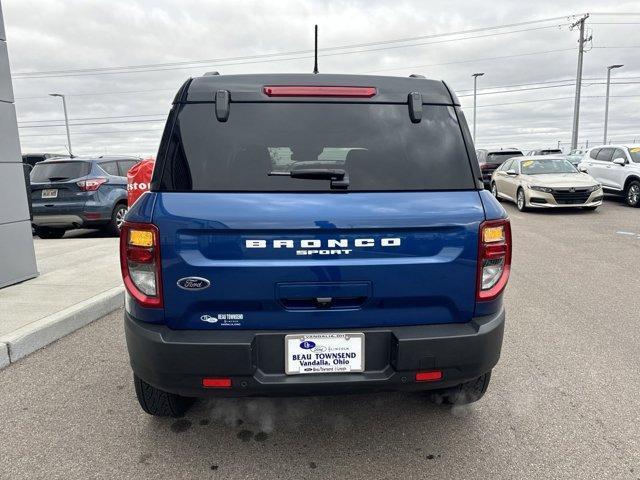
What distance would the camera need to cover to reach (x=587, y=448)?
8.21 ft

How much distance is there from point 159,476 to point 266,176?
1560 millimetres

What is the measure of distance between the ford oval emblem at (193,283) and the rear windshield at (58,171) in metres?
8.27

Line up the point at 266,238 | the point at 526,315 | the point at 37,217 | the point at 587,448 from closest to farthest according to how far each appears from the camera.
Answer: the point at 266,238
the point at 587,448
the point at 526,315
the point at 37,217

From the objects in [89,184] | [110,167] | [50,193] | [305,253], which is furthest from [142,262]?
[110,167]

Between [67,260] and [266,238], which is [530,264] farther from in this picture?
[67,260]

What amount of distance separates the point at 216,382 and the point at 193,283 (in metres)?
0.47

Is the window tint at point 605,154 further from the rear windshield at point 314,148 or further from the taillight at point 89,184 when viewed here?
the rear windshield at point 314,148

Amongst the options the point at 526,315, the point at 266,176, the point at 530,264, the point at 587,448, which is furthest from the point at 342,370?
the point at 530,264

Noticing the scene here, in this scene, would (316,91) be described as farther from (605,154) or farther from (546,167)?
(605,154)

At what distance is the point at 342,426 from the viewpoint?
2.75m

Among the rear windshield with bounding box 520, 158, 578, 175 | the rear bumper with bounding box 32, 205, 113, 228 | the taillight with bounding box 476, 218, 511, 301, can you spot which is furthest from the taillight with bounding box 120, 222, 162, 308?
the rear windshield with bounding box 520, 158, 578, 175

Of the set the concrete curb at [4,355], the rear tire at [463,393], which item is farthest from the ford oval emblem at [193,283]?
the concrete curb at [4,355]

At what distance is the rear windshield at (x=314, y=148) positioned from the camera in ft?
7.29

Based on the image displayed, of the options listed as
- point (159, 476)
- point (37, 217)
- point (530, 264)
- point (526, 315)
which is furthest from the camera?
point (37, 217)
